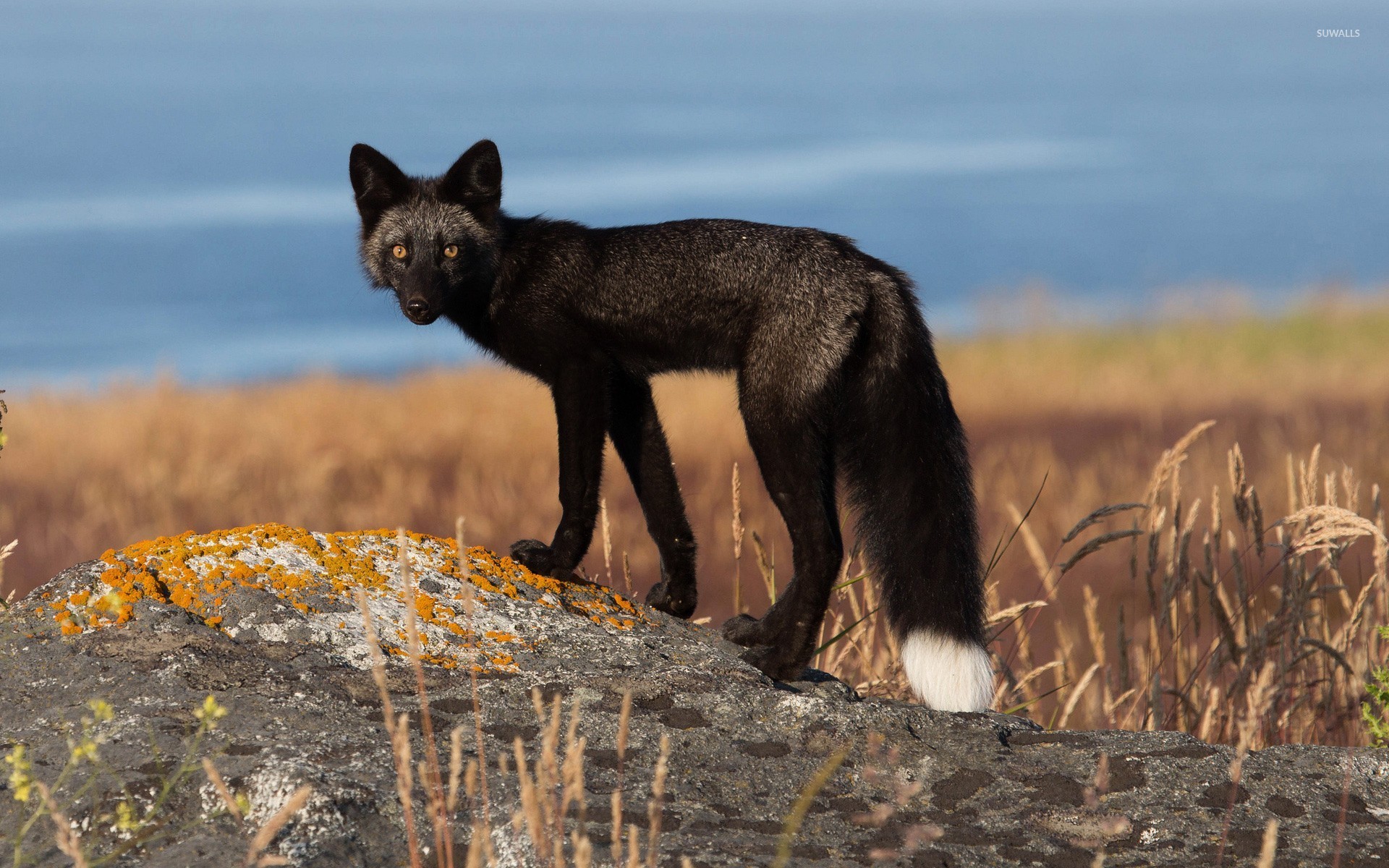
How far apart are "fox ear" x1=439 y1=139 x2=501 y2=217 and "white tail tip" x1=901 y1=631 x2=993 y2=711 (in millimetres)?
2537

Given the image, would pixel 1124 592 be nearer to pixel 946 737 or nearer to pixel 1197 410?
pixel 1197 410

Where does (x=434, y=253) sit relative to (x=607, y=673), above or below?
above

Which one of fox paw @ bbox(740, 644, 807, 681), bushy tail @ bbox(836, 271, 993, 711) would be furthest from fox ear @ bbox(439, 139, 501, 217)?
fox paw @ bbox(740, 644, 807, 681)

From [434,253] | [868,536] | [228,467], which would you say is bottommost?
[228,467]

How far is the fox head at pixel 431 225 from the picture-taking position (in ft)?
16.9

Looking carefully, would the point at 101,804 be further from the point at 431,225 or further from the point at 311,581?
the point at 431,225

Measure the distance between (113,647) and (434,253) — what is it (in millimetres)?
2279

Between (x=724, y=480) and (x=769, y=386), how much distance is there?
921 cm

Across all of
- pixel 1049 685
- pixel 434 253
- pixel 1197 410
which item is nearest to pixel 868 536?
pixel 434 253

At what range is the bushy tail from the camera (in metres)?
4.18

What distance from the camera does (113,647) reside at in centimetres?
333

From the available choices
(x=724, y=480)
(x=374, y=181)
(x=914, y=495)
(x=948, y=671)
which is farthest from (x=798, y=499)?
(x=724, y=480)

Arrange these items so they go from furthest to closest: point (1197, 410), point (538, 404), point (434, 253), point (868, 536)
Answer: point (1197, 410), point (538, 404), point (434, 253), point (868, 536)

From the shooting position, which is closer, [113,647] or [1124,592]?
[113,647]
